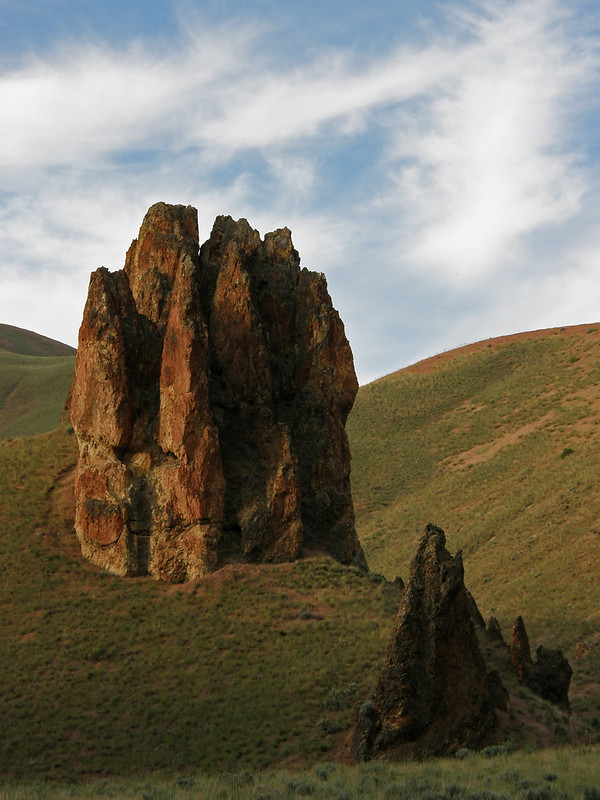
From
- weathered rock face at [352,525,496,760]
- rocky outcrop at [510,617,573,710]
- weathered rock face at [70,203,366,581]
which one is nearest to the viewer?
weathered rock face at [352,525,496,760]

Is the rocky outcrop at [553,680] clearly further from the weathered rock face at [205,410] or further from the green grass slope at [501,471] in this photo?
the green grass slope at [501,471]

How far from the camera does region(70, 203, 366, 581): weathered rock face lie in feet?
125

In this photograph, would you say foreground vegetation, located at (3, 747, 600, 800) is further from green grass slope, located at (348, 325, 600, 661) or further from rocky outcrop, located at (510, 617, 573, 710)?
green grass slope, located at (348, 325, 600, 661)

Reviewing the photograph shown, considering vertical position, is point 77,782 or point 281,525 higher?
point 281,525

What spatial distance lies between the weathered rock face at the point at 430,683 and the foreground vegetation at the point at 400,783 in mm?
1156

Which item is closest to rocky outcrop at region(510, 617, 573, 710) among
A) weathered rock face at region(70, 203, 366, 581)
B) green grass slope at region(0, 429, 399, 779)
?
green grass slope at region(0, 429, 399, 779)

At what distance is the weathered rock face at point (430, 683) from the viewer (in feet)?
84.0

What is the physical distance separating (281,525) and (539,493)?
3295cm

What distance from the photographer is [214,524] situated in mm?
37906

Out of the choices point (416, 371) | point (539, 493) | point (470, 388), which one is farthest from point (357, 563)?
point (416, 371)

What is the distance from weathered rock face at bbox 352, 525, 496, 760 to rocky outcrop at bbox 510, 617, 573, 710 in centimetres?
548

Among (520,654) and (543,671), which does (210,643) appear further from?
(543,671)

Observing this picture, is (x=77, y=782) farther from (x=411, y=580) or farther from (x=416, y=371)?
(x=416, y=371)

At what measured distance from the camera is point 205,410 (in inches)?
1513
